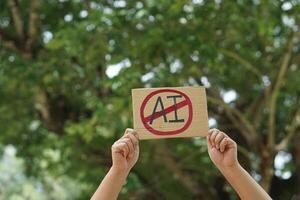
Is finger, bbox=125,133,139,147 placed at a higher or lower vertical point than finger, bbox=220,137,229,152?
higher

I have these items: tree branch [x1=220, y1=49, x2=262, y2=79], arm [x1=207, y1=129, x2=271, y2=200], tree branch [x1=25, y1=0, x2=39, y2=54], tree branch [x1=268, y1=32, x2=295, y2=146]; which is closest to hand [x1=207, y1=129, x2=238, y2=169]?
arm [x1=207, y1=129, x2=271, y2=200]

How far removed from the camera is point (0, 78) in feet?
29.0

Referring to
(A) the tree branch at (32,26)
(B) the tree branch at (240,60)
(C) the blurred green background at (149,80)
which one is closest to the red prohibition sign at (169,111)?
(C) the blurred green background at (149,80)

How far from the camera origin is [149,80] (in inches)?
279

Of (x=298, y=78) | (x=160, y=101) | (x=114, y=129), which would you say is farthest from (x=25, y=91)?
(x=160, y=101)

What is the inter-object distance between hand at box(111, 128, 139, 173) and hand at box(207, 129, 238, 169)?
1.14 ft

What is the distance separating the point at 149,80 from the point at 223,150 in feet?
15.4

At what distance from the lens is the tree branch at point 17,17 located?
350 inches

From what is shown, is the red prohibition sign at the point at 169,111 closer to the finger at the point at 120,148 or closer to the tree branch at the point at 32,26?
the finger at the point at 120,148

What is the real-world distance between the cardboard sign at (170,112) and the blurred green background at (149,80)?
130 inches

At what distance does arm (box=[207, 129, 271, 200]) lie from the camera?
234cm

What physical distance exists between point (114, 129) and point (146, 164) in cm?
232

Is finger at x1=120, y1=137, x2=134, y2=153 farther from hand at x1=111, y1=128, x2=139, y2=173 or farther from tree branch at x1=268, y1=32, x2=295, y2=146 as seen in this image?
tree branch at x1=268, y1=32, x2=295, y2=146

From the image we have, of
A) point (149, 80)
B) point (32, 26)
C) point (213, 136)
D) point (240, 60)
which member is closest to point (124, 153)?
point (213, 136)
